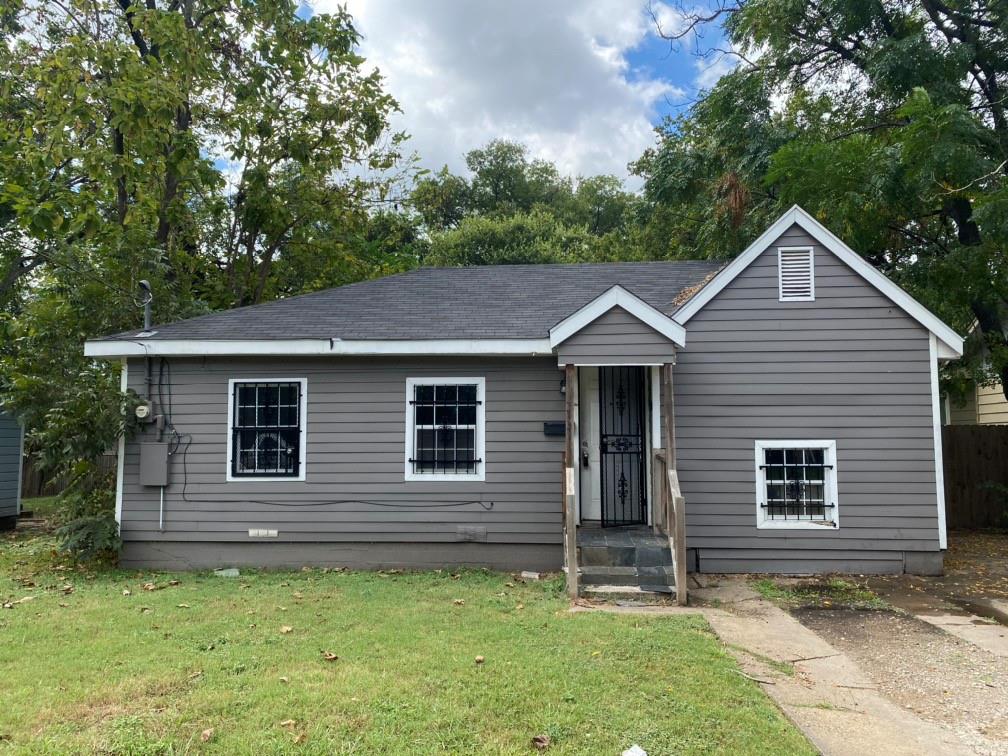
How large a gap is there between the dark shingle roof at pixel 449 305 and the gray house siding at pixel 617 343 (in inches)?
26.3

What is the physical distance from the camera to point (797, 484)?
7730 millimetres

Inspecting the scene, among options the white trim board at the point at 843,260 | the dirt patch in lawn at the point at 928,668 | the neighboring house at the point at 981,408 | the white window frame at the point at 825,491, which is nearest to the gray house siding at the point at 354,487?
the white trim board at the point at 843,260

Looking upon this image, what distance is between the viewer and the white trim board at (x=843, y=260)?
7582mm

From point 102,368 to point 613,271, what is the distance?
333 inches

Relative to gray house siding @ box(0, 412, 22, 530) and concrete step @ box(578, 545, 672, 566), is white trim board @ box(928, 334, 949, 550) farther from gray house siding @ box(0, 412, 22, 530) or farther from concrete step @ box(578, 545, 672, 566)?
gray house siding @ box(0, 412, 22, 530)

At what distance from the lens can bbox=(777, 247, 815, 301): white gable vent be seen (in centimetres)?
775

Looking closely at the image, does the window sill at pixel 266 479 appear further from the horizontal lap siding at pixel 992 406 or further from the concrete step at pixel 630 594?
the horizontal lap siding at pixel 992 406

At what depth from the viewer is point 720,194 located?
40.8ft

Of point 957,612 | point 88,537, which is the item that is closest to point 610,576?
point 957,612

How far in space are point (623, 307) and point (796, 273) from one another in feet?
7.95

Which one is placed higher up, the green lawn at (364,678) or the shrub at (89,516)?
the shrub at (89,516)

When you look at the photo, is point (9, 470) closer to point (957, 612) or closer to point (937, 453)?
point (957, 612)

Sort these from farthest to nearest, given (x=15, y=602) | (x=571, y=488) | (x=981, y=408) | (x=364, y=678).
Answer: (x=981, y=408)
(x=571, y=488)
(x=15, y=602)
(x=364, y=678)

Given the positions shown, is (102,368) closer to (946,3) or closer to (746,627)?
(746,627)
